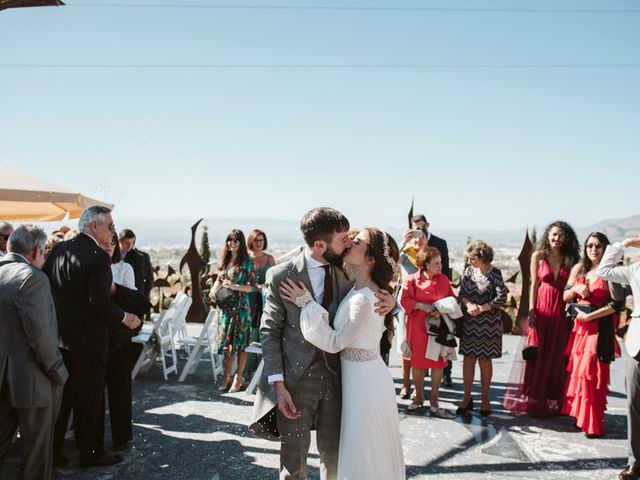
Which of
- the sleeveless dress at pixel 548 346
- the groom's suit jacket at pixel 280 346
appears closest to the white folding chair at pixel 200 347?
the sleeveless dress at pixel 548 346

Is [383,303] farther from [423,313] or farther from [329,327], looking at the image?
[423,313]

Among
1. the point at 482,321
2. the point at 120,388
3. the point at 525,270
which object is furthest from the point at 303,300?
the point at 525,270

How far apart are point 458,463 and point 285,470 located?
6.63 feet

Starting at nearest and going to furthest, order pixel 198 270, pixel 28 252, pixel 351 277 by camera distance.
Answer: pixel 351 277 < pixel 28 252 < pixel 198 270

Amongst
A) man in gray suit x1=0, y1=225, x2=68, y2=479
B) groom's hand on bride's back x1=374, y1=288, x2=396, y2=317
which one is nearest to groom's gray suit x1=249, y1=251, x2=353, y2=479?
groom's hand on bride's back x1=374, y1=288, x2=396, y2=317

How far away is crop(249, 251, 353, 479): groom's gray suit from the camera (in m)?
2.76

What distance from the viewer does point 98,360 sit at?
392cm

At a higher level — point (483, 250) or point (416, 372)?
point (483, 250)

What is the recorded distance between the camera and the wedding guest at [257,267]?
259 inches

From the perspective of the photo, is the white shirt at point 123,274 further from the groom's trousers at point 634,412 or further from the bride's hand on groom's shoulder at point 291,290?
the groom's trousers at point 634,412

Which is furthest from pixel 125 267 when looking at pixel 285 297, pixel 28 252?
pixel 285 297

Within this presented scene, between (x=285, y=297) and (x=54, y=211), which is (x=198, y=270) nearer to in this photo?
(x=54, y=211)

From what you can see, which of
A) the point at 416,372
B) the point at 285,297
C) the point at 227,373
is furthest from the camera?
the point at 227,373

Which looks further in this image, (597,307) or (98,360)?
(597,307)
